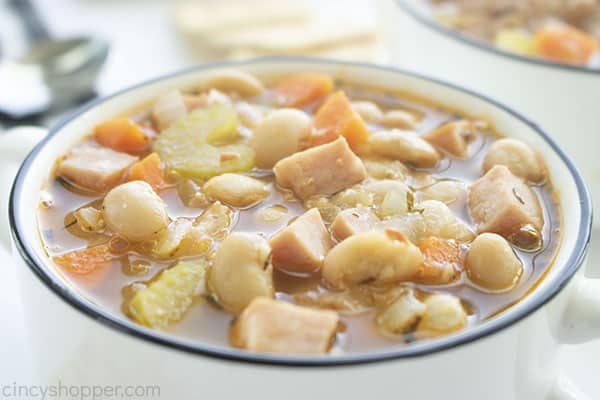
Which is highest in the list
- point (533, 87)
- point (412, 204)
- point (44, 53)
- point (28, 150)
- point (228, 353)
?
point (533, 87)

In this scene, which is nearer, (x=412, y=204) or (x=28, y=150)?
(x=412, y=204)

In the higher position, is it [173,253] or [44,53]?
[173,253]

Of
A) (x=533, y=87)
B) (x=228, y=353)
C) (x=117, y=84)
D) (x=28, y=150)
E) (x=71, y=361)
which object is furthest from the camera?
(x=117, y=84)

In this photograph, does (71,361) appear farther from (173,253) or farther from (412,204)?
(412,204)

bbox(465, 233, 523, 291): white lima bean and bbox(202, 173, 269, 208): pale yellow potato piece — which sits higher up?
bbox(465, 233, 523, 291): white lima bean

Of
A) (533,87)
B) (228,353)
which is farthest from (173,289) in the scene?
(533,87)

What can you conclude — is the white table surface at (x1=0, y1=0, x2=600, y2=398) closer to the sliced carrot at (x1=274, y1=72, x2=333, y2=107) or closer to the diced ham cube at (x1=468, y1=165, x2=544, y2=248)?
the diced ham cube at (x1=468, y1=165, x2=544, y2=248)

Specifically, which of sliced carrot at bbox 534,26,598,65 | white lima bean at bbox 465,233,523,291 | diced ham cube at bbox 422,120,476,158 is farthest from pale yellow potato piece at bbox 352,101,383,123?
sliced carrot at bbox 534,26,598,65
